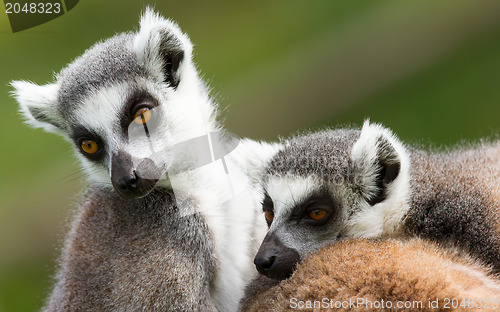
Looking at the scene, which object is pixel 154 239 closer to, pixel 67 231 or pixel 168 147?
pixel 168 147

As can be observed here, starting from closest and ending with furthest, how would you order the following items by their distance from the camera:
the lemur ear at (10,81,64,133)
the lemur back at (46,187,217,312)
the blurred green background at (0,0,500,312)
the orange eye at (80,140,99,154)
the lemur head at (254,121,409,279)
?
the lemur head at (254,121,409,279)
the lemur back at (46,187,217,312)
the orange eye at (80,140,99,154)
the lemur ear at (10,81,64,133)
the blurred green background at (0,0,500,312)

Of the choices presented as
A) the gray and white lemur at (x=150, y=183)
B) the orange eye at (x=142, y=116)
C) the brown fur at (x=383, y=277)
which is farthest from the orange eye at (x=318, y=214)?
the orange eye at (x=142, y=116)

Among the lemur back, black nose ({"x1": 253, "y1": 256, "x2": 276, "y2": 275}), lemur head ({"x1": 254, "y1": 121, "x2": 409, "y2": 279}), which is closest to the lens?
black nose ({"x1": 253, "y1": 256, "x2": 276, "y2": 275})

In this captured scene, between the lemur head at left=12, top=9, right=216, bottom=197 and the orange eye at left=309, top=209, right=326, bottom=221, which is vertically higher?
the lemur head at left=12, top=9, right=216, bottom=197

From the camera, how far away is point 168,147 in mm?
3025

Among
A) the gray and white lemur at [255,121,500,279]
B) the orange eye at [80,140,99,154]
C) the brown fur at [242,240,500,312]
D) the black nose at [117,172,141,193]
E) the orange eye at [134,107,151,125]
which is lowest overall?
the brown fur at [242,240,500,312]

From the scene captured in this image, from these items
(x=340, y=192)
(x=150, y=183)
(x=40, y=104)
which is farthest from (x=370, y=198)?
(x=40, y=104)

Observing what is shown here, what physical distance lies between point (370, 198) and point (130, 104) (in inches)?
51.8

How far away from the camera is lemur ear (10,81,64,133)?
332cm

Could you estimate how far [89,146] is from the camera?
10.3 feet

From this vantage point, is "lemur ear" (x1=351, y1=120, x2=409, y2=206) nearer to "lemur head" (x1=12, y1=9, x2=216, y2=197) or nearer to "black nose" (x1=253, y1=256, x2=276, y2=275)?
"black nose" (x1=253, y1=256, x2=276, y2=275)

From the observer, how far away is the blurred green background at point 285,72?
520 cm

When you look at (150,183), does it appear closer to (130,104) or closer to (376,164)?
(130,104)

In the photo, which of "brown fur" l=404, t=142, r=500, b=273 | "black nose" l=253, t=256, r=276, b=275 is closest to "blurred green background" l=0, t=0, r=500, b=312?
"brown fur" l=404, t=142, r=500, b=273
